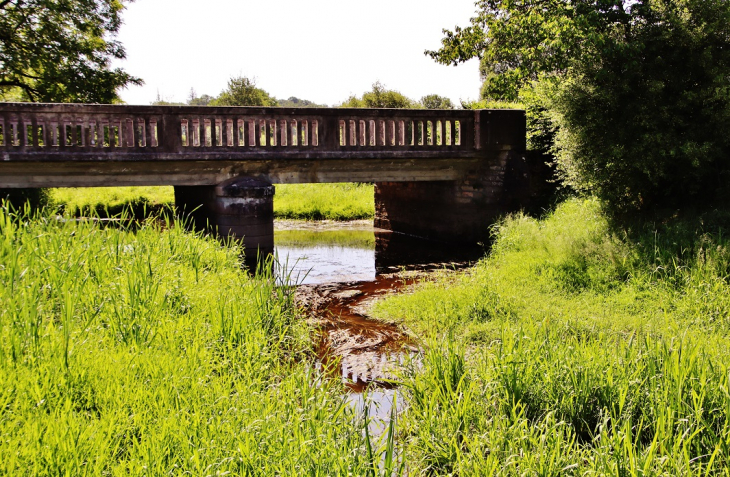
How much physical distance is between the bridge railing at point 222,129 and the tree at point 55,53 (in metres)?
7.89

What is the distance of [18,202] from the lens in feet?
56.1

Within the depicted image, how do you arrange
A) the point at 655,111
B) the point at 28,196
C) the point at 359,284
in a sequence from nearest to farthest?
the point at 655,111
the point at 359,284
the point at 28,196

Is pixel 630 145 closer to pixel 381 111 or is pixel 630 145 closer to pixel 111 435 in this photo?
pixel 381 111

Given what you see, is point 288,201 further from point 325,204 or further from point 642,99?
point 642,99

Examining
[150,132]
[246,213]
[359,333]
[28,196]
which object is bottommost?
[359,333]

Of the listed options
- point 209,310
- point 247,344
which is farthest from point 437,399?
point 209,310

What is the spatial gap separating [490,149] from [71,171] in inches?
309

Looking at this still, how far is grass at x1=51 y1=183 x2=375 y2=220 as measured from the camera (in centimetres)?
2022

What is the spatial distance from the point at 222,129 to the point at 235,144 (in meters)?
0.34

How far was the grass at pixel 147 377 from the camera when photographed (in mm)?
3744

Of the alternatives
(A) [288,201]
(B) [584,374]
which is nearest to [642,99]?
(B) [584,374]

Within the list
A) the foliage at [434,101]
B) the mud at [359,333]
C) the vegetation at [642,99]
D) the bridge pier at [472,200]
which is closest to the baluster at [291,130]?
the mud at [359,333]

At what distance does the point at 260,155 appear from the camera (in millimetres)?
12336

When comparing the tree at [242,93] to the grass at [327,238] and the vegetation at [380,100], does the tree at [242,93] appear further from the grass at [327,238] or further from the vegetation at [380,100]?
the grass at [327,238]
